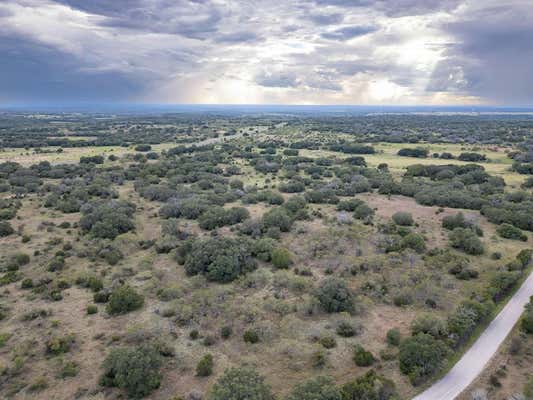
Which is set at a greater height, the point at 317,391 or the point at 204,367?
the point at 317,391

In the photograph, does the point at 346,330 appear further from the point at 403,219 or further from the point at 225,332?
the point at 403,219

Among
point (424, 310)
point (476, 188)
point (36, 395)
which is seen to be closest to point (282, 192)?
point (476, 188)

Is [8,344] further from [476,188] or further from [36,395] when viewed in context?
[476,188]

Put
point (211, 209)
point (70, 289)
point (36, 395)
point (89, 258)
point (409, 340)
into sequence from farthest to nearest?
1. point (211, 209)
2. point (89, 258)
3. point (70, 289)
4. point (409, 340)
5. point (36, 395)

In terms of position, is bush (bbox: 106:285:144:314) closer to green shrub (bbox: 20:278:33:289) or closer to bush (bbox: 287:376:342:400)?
green shrub (bbox: 20:278:33:289)

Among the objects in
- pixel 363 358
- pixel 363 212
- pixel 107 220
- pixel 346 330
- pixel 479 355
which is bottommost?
pixel 479 355

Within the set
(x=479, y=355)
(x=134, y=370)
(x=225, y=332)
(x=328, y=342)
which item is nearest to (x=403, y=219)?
(x=479, y=355)

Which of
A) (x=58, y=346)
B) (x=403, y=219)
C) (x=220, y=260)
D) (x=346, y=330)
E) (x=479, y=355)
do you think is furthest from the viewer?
(x=403, y=219)
